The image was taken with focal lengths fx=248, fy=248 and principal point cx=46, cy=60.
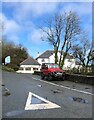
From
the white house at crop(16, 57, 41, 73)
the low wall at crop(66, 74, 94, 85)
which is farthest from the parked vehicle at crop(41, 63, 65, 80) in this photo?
the white house at crop(16, 57, 41, 73)

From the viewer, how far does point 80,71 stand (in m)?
32.2

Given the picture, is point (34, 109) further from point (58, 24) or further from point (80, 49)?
point (80, 49)

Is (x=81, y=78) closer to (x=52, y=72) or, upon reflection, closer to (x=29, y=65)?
(x=52, y=72)

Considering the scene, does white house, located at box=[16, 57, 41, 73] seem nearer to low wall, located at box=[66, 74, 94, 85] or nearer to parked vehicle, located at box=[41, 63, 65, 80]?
parked vehicle, located at box=[41, 63, 65, 80]

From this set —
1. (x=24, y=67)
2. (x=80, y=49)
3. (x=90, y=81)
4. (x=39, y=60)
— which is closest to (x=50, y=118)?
(x=90, y=81)

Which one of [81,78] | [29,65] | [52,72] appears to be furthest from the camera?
[29,65]

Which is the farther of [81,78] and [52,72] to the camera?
[52,72]

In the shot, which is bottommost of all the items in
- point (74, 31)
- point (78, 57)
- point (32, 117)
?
point (32, 117)

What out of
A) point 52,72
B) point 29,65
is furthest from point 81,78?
point 29,65

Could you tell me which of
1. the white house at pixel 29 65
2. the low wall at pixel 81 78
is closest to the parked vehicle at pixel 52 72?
the low wall at pixel 81 78

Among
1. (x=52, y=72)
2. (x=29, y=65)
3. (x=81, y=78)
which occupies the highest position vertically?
(x=29, y=65)

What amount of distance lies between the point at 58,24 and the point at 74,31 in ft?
13.8

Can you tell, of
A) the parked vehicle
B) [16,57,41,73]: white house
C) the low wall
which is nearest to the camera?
the low wall

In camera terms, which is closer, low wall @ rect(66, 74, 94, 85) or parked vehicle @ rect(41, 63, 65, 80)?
low wall @ rect(66, 74, 94, 85)
